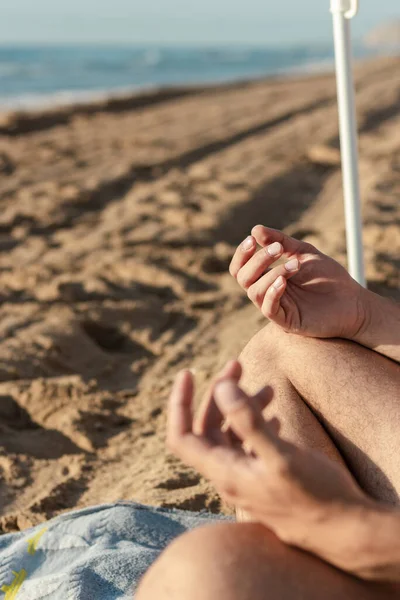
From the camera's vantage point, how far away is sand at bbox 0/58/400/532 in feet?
8.55

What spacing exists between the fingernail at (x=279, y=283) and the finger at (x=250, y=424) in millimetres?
696

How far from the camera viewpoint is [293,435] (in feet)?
5.34

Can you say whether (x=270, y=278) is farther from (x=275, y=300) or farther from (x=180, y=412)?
(x=180, y=412)

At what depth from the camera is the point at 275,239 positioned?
1.81 meters

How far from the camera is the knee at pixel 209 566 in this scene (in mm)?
1076

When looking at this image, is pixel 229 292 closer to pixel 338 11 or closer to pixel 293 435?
pixel 338 11

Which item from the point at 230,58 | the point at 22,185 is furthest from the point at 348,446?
the point at 230,58

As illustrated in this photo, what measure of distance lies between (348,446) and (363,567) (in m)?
0.58

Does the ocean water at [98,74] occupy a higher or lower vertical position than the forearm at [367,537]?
lower

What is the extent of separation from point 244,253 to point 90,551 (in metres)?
0.79

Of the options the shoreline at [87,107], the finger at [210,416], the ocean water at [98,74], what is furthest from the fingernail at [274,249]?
the ocean water at [98,74]

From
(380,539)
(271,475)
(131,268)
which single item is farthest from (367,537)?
(131,268)

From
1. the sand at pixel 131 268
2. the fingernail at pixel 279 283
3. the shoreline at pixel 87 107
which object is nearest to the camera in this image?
the fingernail at pixel 279 283

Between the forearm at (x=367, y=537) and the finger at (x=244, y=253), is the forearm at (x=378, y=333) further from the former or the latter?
the forearm at (x=367, y=537)
